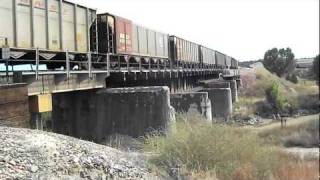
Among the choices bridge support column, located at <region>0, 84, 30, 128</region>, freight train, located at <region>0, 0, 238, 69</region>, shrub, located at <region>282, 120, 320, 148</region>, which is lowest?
shrub, located at <region>282, 120, 320, 148</region>

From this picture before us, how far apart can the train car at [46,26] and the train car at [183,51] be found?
17.9 m

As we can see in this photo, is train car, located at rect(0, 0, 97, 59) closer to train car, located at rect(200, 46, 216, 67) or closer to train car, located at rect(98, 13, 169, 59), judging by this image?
train car, located at rect(98, 13, 169, 59)

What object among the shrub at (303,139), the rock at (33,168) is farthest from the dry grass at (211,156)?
the shrub at (303,139)

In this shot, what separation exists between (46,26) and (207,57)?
→ 149ft

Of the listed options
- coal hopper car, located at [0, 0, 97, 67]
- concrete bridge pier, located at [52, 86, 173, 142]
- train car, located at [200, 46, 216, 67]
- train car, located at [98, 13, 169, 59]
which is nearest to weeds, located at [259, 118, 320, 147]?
train car, located at [200, 46, 216, 67]

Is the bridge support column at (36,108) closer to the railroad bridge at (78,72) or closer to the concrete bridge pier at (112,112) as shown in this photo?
the railroad bridge at (78,72)

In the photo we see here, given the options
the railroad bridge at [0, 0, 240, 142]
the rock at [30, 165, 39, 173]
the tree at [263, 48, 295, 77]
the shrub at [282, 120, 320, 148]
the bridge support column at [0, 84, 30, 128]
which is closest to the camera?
the rock at [30, 165, 39, 173]

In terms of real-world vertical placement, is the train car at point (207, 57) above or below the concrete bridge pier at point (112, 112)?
above

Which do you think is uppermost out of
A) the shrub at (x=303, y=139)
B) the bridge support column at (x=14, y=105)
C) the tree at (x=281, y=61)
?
the tree at (x=281, y=61)

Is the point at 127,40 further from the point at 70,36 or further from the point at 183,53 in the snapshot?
the point at 183,53

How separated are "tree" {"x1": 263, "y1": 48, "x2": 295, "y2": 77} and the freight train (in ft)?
382

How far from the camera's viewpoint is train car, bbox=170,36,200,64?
131 feet

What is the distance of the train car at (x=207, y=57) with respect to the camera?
189 feet

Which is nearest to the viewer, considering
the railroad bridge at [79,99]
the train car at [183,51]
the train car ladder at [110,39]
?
the railroad bridge at [79,99]
